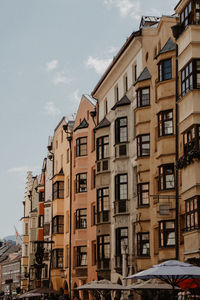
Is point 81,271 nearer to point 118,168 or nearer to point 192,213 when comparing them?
point 118,168

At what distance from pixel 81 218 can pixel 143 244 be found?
1630cm

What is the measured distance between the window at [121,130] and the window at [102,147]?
3.55 m

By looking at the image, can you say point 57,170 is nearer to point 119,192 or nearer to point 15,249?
point 119,192

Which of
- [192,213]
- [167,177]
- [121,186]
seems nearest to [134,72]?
[121,186]

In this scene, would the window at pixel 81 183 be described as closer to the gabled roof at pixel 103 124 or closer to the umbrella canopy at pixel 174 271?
the gabled roof at pixel 103 124

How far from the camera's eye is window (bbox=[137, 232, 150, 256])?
41.7m

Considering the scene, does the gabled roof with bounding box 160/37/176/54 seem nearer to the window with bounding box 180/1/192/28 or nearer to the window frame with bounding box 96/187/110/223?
the window with bounding box 180/1/192/28

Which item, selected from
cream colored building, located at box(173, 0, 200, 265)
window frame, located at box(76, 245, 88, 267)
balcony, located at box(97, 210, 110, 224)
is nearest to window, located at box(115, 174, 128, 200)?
balcony, located at box(97, 210, 110, 224)

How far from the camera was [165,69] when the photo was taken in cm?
3925

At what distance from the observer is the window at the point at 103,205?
49938 mm

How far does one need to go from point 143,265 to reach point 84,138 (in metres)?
20.0

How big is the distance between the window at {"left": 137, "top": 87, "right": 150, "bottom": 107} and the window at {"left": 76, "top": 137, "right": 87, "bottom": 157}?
16103 mm

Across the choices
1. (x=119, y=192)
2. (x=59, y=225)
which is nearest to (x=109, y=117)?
(x=119, y=192)

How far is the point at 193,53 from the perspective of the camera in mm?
33062
